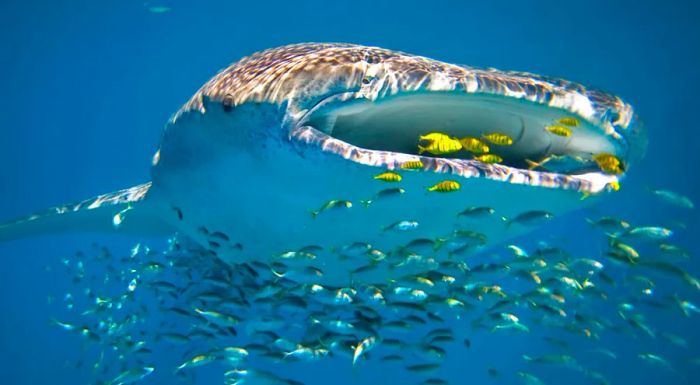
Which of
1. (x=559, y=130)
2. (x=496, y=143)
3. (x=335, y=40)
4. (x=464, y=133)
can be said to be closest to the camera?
(x=559, y=130)

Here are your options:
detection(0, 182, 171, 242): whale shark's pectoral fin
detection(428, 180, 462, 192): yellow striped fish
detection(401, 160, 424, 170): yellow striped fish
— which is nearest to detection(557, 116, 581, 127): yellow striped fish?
detection(428, 180, 462, 192): yellow striped fish

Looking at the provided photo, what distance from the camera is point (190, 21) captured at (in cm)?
2730

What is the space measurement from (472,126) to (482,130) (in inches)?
3.1

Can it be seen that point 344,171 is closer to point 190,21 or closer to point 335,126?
point 335,126

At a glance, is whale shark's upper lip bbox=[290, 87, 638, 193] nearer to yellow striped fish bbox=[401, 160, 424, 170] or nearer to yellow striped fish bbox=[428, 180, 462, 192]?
yellow striped fish bbox=[401, 160, 424, 170]

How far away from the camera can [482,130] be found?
3.57 meters

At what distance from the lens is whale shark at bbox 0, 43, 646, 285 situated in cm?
301

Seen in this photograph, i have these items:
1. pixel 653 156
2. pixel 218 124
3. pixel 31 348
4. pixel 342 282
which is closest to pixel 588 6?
pixel 653 156

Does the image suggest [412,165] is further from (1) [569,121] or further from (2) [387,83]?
(1) [569,121]

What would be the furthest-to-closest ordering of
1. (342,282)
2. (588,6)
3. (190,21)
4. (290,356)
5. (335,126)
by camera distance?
(190,21), (588,6), (342,282), (290,356), (335,126)

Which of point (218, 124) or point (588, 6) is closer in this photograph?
point (218, 124)

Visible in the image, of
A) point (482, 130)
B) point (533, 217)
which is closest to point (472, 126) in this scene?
point (482, 130)

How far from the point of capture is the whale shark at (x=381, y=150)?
3006 mm

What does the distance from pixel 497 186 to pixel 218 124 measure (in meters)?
1.98
